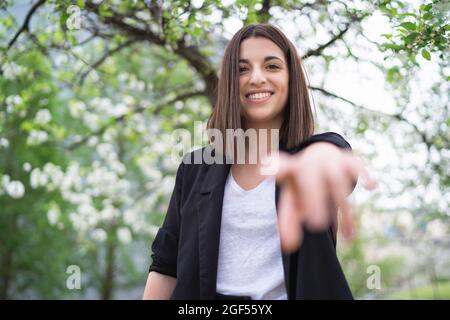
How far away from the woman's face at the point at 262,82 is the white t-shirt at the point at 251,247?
24cm

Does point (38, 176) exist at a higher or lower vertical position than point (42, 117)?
lower

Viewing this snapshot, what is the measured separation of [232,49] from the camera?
174 cm

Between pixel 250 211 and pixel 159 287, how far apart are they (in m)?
0.43

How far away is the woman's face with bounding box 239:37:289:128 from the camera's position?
166cm

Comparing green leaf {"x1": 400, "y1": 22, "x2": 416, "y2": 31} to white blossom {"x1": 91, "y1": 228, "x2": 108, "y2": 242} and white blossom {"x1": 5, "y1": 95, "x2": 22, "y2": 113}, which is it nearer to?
white blossom {"x1": 5, "y1": 95, "x2": 22, "y2": 113}

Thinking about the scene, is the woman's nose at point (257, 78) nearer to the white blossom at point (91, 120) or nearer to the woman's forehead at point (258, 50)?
the woman's forehead at point (258, 50)

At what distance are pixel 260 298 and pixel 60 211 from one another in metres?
6.43

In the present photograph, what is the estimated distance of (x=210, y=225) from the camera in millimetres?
1552

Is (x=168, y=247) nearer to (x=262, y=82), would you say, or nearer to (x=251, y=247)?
(x=251, y=247)

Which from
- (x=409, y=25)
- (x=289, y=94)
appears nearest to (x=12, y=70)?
(x=289, y=94)

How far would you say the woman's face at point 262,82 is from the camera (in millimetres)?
1661
